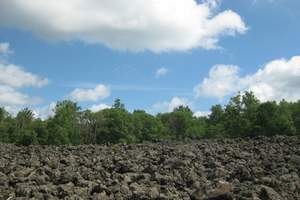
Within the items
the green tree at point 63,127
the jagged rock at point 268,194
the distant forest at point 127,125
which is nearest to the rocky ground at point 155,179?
the jagged rock at point 268,194

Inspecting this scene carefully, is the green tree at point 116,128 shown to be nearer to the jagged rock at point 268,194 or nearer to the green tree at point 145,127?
the green tree at point 145,127

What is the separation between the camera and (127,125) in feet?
274

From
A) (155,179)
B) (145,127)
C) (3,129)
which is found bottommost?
(155,179)

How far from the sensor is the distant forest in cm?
7075

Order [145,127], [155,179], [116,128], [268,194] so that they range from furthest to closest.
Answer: [145,127]
[116,128]
[155,179]
[268,194]

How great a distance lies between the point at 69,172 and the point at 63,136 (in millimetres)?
59493

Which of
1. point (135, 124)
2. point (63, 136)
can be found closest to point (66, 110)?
point (63, 136)

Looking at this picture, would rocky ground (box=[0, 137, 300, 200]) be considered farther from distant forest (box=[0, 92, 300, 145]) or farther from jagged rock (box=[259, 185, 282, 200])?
distant forest (box=[0, 92, 300, 145])

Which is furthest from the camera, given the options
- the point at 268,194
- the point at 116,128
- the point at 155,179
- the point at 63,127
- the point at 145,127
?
the point at 145,127

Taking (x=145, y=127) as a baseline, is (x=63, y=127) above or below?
below

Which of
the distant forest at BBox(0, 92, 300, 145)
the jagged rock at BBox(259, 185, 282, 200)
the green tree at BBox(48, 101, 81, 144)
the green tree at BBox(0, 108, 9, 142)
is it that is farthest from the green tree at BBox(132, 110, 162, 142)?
the jagged rock at BBox(259, 185, 282, 200)

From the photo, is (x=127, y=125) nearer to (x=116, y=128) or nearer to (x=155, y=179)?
(x=116, y=128)

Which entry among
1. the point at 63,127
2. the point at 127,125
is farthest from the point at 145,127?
the point at 63,127

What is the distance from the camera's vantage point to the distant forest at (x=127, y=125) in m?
70.8
